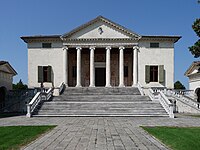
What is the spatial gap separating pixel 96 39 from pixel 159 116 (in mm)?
15644

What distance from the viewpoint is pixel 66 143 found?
891 centimetres

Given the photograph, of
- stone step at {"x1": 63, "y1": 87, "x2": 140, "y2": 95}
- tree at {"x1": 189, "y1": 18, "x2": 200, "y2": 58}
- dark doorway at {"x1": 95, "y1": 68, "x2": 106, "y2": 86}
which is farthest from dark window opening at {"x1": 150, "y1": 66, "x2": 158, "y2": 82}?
tree at {"x1": 189, "y1": 18, "x2": 200, "y2": 58}

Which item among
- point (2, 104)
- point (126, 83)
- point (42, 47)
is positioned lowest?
point (2, 104)

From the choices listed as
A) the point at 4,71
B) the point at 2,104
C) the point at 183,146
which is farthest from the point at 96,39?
the point at 183,146

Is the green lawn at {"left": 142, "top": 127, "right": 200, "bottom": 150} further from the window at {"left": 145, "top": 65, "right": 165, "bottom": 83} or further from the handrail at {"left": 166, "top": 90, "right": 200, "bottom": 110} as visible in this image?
the window at {"left": 145, "top": 65, "right": 165, "bottom": 83}

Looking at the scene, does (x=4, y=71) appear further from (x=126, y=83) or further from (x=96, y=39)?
(x=126, y=83)

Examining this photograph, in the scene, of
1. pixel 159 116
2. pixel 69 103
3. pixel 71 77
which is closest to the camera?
pixel 159 116

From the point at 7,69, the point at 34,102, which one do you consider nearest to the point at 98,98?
the point at 34,102

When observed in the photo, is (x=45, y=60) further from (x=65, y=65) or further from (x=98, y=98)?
(x=98, y=98)

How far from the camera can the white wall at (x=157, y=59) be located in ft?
108

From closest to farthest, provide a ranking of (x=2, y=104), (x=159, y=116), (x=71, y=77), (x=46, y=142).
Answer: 1. (x=46, y=142)
2. (x=159, y=116)
3. (x=2, y=104)
4. (x=71, y=77)

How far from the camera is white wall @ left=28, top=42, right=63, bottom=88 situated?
33.3 meters

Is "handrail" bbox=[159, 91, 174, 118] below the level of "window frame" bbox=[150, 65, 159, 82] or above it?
below

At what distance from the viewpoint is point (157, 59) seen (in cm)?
3309
